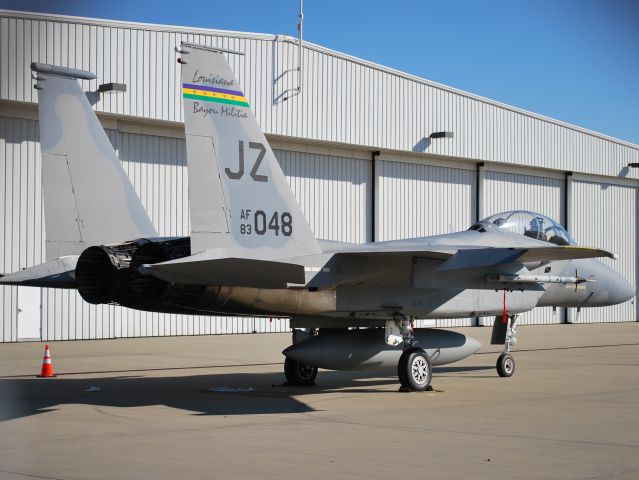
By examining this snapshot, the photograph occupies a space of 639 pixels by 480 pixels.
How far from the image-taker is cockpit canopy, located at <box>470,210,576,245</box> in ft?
48.1

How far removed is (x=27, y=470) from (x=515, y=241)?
384 inches

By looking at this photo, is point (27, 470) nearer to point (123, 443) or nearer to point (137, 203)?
point (123, 443)

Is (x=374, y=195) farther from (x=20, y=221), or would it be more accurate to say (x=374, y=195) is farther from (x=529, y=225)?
(x=529, y=225)

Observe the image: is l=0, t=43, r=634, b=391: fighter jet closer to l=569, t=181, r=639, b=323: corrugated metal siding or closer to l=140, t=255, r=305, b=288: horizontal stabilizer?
l=140, t=255, r=305, b=288: horizontal stabilizer

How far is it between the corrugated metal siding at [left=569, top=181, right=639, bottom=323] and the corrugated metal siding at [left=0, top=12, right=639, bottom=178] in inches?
45.6

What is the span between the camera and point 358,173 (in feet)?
101

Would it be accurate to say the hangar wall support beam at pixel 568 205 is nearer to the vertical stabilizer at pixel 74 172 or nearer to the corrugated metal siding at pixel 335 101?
the corrugated metal siding at pixel 335 101

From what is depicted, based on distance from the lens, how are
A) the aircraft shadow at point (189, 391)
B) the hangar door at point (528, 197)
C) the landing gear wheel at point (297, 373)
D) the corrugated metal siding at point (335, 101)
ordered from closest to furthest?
the aircraft shadow at point (189, 391) → the landing gear wheel at point (297, 373) → the corrugated metal siding at point (335, 101) → the hangar door at point (528, 197)

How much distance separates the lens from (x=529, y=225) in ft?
48.9

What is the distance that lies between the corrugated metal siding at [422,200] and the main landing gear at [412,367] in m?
18.4

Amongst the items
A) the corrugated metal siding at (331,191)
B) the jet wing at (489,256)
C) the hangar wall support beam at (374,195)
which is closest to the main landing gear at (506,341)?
the jet wing at (489,256)

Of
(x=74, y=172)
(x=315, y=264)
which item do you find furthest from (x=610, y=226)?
(x=74, y=172)

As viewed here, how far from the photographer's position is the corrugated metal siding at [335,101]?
24252mm

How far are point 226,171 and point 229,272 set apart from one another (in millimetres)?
1223
